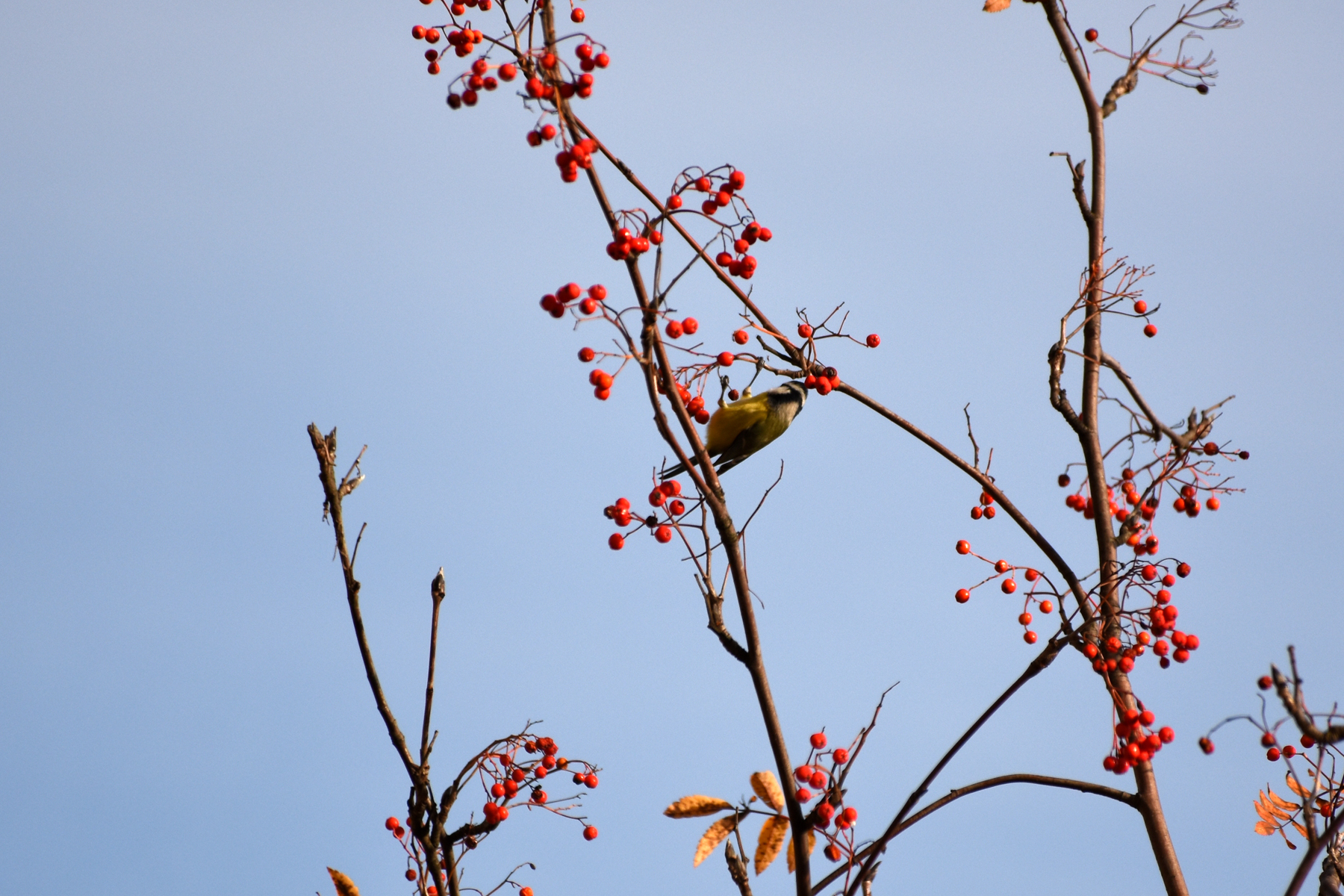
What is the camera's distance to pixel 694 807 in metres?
3.29

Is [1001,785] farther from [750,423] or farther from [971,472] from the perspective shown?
[750,423]

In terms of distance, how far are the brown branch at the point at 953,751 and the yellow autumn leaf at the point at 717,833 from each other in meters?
0.47

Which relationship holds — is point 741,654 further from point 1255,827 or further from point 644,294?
point 1255,827

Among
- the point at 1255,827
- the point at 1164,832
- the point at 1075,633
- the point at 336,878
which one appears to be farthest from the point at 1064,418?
the point at 336,878

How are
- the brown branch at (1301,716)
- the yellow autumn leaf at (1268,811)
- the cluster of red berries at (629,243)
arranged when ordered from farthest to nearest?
1. the yellow autumn leaf at (1268,811)
2. the cluster of red berries at (629,243)
3. the brown branch at (1301,716)

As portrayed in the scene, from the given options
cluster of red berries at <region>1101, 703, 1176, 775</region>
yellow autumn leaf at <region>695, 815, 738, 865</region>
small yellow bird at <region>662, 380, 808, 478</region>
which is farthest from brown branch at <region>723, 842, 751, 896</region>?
small yellow bird at <region>662, 380, 808, 478</region>

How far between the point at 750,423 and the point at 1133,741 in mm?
3716

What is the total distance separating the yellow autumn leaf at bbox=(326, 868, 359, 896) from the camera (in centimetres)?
364

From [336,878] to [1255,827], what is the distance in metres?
3.38

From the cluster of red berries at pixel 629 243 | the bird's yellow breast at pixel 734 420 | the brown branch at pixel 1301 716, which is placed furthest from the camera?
the bird's yellow breast at pixel 734 420

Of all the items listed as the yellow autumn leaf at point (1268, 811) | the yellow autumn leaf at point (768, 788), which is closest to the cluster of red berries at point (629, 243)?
the yellow autumn leaf at point (768, 788)

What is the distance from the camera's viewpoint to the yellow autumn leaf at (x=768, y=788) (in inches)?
123

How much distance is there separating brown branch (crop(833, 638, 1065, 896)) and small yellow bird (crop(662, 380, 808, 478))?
12.6 feet

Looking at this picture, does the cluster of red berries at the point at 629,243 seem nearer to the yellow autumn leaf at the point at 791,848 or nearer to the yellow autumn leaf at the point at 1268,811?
the yellow autumn leaf at the point at 791,848
